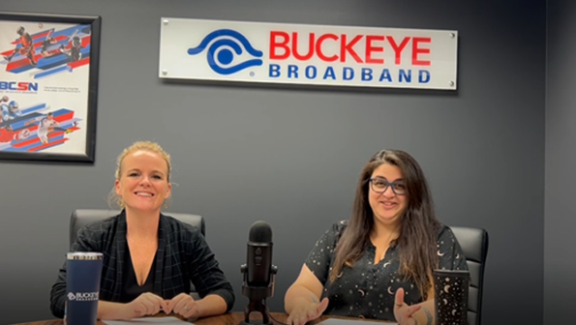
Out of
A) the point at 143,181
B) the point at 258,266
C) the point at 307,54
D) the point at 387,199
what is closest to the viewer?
the point at 258,266

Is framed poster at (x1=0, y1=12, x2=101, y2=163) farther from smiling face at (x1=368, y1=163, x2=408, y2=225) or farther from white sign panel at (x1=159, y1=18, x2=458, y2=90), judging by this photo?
smiling face at (x1=368, y1=163, x2=408, y2=225)

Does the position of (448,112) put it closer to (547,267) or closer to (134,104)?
(547,267)

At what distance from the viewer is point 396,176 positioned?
255cm

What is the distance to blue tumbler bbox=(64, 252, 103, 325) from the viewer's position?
1504mm

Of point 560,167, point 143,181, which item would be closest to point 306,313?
point 143,181

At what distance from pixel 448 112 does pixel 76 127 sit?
1.98 metres

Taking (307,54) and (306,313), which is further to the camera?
(307,54)

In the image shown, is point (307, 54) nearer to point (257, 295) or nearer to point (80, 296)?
point (257, 295)

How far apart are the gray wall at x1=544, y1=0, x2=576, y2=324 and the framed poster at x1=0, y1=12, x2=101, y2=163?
2.42 metres

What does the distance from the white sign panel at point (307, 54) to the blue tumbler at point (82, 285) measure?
191 centimetres

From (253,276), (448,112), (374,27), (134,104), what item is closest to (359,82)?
(374,27)

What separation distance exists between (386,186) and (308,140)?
2.91 ft

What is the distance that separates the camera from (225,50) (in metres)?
3.30

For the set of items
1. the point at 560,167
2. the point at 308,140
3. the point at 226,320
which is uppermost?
the point at 308,140
